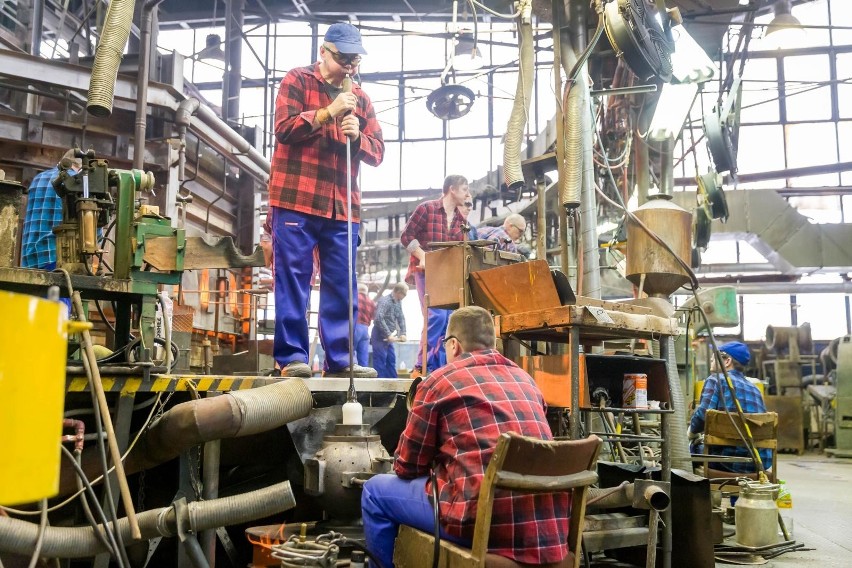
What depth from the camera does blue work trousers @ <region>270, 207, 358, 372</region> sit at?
4371mm

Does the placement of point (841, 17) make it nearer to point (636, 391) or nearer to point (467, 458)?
point (636, 391)

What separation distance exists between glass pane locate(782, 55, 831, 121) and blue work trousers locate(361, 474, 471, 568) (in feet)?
56.4

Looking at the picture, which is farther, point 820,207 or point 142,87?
point 820,207

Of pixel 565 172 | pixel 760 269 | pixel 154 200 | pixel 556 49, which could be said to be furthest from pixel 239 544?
pixel 760 269

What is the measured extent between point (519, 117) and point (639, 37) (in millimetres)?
1124

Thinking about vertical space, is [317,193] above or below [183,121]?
below

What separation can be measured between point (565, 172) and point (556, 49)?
160cm

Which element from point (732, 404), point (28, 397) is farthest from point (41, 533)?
point (732, 404)

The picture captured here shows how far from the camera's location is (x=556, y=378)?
14.5ft

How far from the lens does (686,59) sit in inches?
271

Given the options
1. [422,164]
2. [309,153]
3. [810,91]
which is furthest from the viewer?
[422,164]

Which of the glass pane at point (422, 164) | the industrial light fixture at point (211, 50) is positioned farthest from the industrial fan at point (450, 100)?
the glass pane at point (422, 164)

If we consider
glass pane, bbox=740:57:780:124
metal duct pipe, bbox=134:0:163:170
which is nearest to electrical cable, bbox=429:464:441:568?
metal duct pipe, bbox=134:0:163:170

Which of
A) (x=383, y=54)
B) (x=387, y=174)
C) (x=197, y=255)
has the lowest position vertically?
(x=197, y=255)
